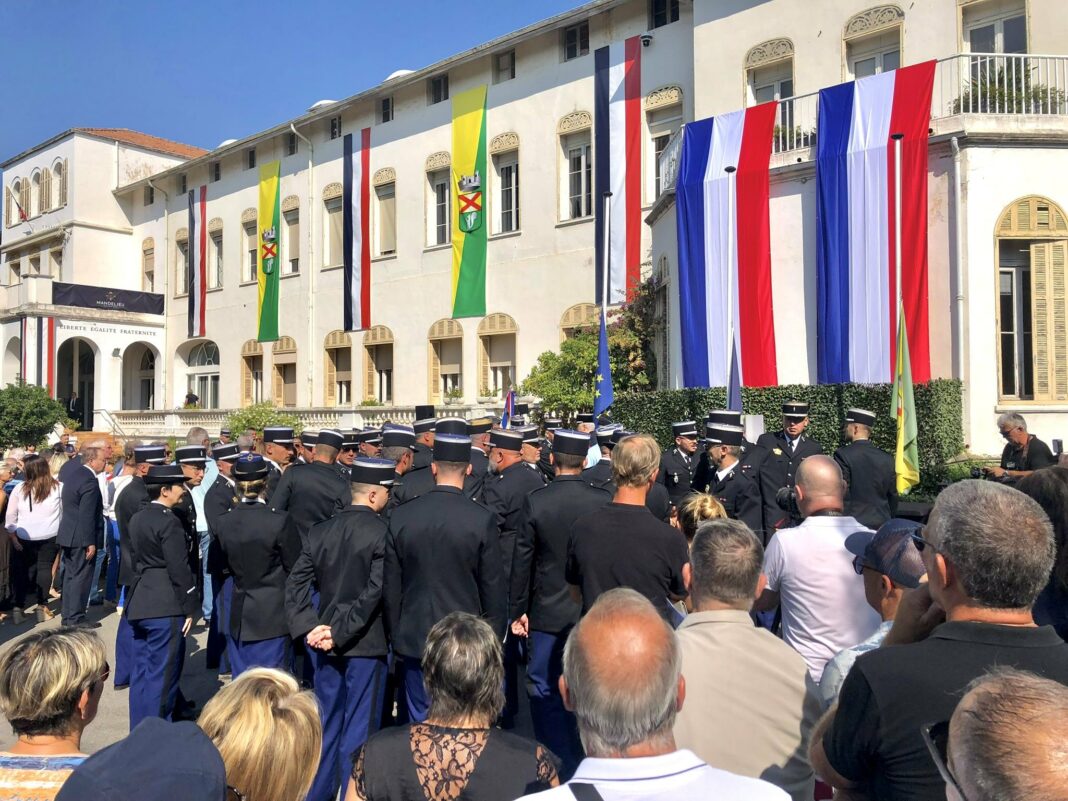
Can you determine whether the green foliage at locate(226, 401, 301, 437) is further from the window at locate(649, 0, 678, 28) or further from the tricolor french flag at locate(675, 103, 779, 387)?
the window at locate(649, 0, 678, 28)

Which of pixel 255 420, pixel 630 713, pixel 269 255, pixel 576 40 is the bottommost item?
pixel 630 713

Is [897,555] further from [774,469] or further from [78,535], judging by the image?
[78,535]

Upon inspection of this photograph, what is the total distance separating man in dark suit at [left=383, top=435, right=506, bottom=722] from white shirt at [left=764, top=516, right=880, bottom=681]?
4.98 ft

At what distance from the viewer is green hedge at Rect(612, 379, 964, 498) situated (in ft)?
38.9

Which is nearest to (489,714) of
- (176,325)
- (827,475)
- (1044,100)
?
(827,475)

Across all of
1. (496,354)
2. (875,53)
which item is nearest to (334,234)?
(496,354)

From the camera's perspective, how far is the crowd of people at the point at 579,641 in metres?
1.68

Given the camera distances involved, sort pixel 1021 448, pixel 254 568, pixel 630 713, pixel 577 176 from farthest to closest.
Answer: pixel 577 176 < pixel 1021 448 < pixel 254 568 < pixel 630 713

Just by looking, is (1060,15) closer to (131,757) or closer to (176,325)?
(131,757)

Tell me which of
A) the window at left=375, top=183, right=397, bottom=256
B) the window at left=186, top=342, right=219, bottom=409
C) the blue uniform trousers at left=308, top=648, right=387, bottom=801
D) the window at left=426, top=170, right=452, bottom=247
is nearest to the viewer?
the blue uniform trousers at left=308, top=648, right=387, bottom=801

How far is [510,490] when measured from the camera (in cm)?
631

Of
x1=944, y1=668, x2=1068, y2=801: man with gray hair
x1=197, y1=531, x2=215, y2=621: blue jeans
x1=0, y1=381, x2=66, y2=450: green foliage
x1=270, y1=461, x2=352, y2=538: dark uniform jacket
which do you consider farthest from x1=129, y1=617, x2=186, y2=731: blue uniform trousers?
x1=0, y1=381, x2=66, y2=450: green foliage

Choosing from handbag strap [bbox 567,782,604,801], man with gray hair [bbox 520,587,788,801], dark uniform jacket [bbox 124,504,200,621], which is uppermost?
man with gray hair [bbox 520,587,788,801]

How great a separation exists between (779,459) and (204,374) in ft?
98.7
